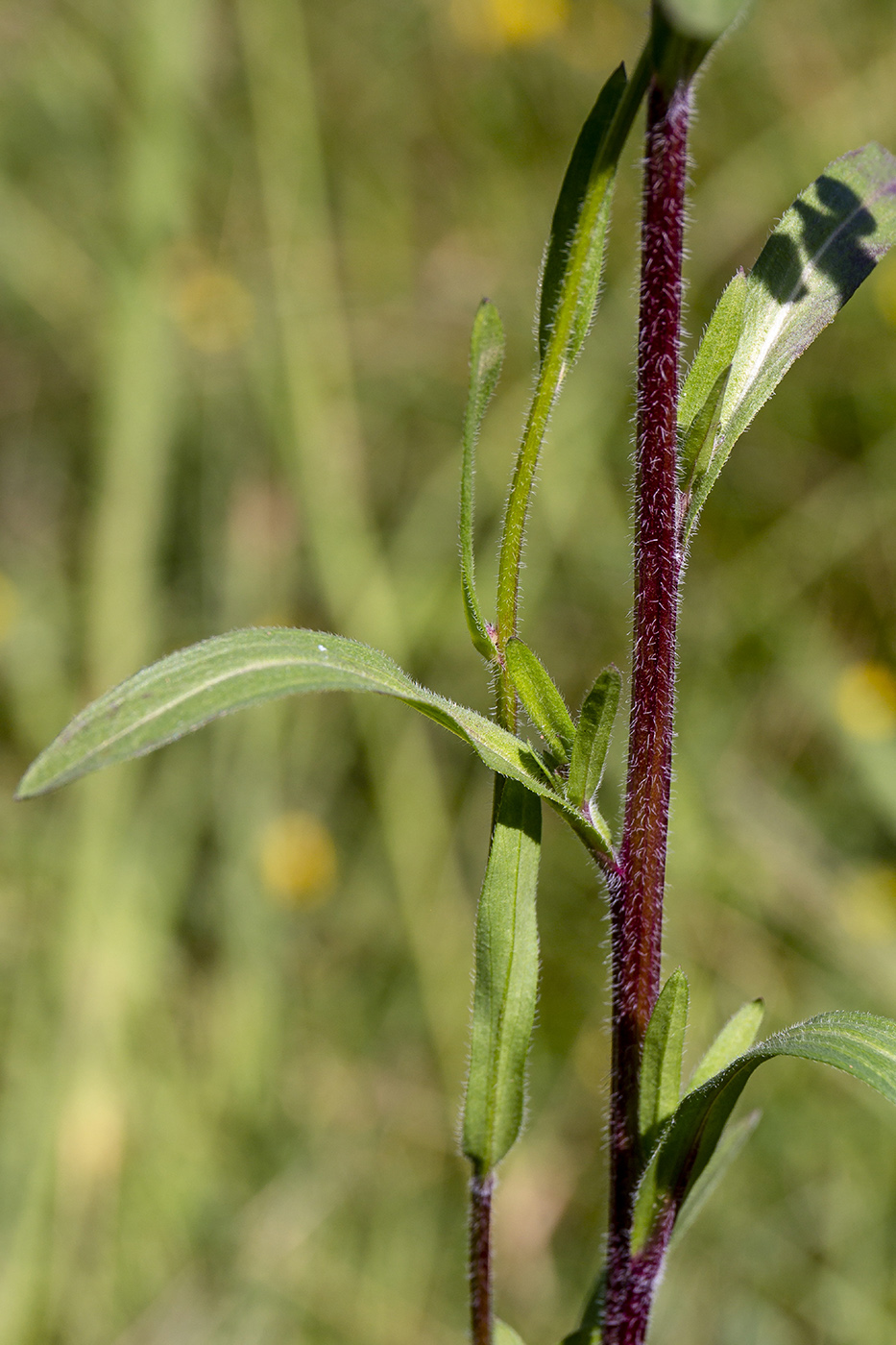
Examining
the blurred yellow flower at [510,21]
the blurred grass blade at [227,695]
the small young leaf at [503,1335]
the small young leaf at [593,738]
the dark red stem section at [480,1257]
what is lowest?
the small young leaf at [503,1335]

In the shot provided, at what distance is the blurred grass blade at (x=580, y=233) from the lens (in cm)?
77

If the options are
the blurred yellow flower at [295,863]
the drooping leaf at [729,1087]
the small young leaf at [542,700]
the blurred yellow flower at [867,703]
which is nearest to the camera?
the drooping leaf at [729,1087]

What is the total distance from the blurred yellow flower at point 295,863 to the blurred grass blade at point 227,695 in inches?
81.0

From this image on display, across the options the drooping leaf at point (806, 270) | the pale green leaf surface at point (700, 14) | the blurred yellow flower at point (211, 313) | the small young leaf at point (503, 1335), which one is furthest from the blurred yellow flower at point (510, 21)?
the small young leaf at point (503, 1335)

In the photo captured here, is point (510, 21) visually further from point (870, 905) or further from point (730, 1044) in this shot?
point (730, 1044)

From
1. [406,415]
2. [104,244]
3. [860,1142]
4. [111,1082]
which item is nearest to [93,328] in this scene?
[104,244]

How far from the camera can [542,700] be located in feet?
2.80

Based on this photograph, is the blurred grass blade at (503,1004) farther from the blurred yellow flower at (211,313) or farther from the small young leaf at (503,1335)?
the blurred yellow flower at (211,313)

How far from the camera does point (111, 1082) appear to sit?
8.25 ft

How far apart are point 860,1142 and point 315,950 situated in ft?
4.25

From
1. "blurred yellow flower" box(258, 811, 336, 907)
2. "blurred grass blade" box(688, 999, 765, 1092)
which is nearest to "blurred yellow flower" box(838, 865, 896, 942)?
"blurred yellow flower" box(258, 811, 336, 907)

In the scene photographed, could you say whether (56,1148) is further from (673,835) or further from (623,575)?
(623,575)

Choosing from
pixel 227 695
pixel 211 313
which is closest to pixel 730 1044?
pixel 227 695

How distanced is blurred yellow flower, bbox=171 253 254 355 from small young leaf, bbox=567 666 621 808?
2.65 metres
